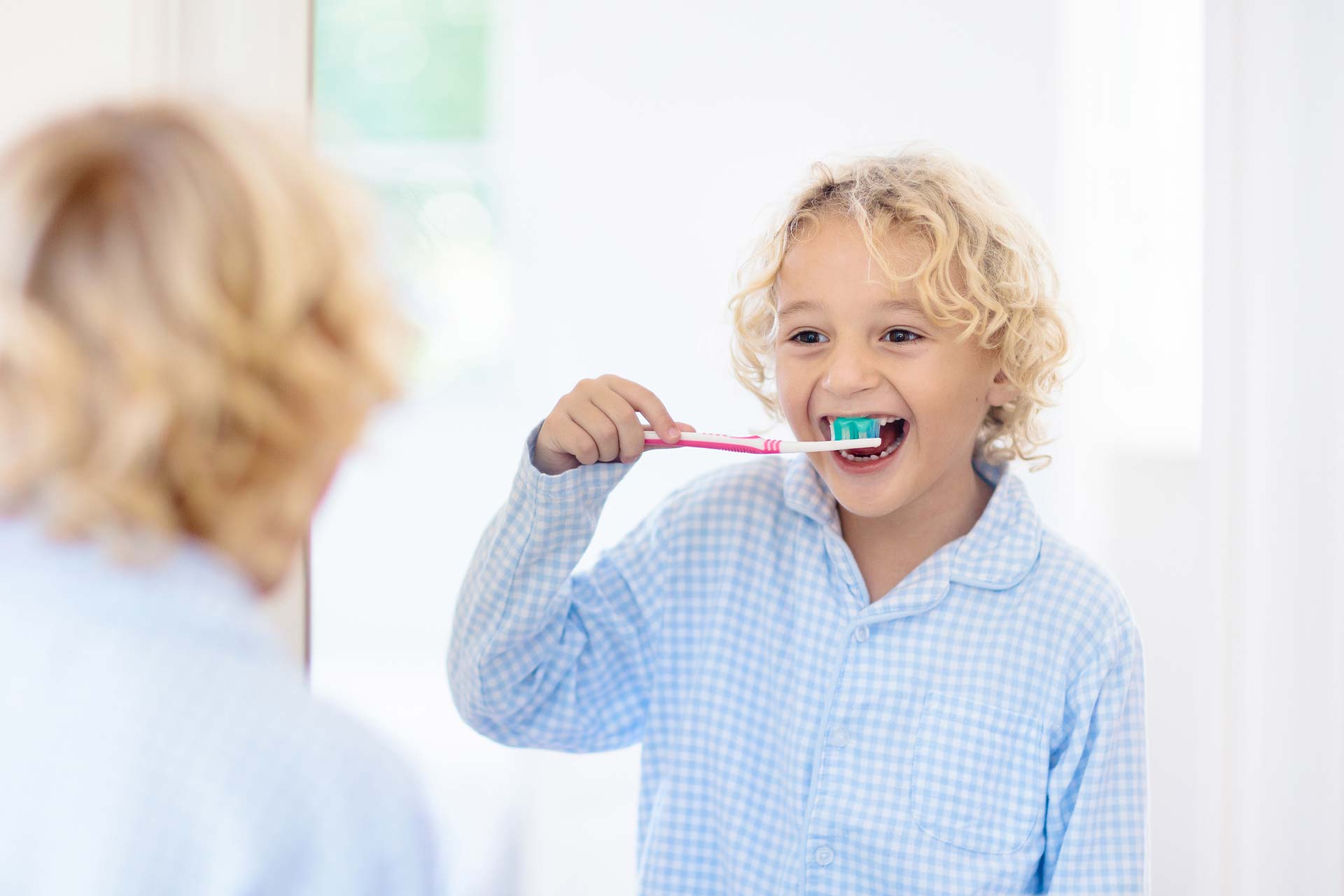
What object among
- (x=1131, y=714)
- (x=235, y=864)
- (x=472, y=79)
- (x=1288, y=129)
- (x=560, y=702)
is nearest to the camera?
(x=235, y=864)

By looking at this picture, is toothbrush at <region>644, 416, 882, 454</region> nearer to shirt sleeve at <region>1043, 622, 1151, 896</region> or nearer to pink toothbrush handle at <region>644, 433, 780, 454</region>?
pink toothbrush handle at <region>644, 433, 780, 454</region>

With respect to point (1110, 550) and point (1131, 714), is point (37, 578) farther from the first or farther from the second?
point (1110, 550)

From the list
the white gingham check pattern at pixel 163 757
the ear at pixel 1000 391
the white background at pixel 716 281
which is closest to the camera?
the white gingham check pattern at pixel 163 757

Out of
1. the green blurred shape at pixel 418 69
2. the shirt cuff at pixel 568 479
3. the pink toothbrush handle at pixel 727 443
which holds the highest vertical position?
the green blurred shape at pixel 418 69

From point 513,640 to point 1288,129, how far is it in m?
0.84

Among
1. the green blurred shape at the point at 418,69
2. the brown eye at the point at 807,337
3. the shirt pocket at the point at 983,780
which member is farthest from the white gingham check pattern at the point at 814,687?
the green blurred shape at the point at 418,69

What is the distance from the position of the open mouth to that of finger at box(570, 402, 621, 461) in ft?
0.53

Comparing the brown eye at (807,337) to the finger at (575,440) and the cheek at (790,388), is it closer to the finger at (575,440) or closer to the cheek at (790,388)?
the cheek at (790,388)

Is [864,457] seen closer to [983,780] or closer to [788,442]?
[788,442]

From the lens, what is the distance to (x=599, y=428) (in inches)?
28.8

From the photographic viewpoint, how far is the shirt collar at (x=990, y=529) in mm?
766

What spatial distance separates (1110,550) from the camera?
1119mm

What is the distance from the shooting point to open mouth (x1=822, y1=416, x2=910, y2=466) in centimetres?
78

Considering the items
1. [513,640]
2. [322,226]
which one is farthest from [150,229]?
[513,640]
